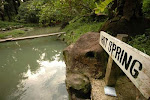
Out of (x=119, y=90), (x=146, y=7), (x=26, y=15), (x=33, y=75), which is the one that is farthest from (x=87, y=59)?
(x=26, y=15)

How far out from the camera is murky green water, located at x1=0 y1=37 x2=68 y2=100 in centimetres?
293

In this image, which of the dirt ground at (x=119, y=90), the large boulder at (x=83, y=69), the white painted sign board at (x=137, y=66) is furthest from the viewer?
the large boulder at (x=83, y=69)

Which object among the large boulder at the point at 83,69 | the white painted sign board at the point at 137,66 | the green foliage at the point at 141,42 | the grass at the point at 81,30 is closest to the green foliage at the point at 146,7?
the green foliage at the point at 141,42

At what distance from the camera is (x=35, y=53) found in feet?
18.6

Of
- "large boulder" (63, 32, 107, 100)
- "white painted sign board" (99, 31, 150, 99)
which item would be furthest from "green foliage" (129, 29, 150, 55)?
"white painted sign board" (99, 31, 150, 99)

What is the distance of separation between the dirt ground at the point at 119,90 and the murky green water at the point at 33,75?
1.21 metres

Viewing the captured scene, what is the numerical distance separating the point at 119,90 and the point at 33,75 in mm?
3039

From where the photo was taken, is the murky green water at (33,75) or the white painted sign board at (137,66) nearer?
the white painted sign board at (137,66)

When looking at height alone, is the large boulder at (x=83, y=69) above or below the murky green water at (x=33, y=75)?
above

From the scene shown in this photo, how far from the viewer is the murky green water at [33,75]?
9.60 feet

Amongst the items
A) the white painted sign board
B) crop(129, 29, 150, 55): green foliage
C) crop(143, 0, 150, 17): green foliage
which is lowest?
crop(129, 29, 150, 55): green foliage

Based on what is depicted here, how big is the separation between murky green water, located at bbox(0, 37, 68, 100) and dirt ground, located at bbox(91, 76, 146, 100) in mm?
1211

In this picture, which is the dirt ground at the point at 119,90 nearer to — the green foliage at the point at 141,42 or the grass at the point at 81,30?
the green foliage at the point at 141,42

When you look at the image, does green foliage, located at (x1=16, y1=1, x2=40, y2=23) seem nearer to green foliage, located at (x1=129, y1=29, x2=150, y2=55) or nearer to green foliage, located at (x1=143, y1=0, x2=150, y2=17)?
green foliage, located at (x1=143, y1=0, x2=150, y2=17)
